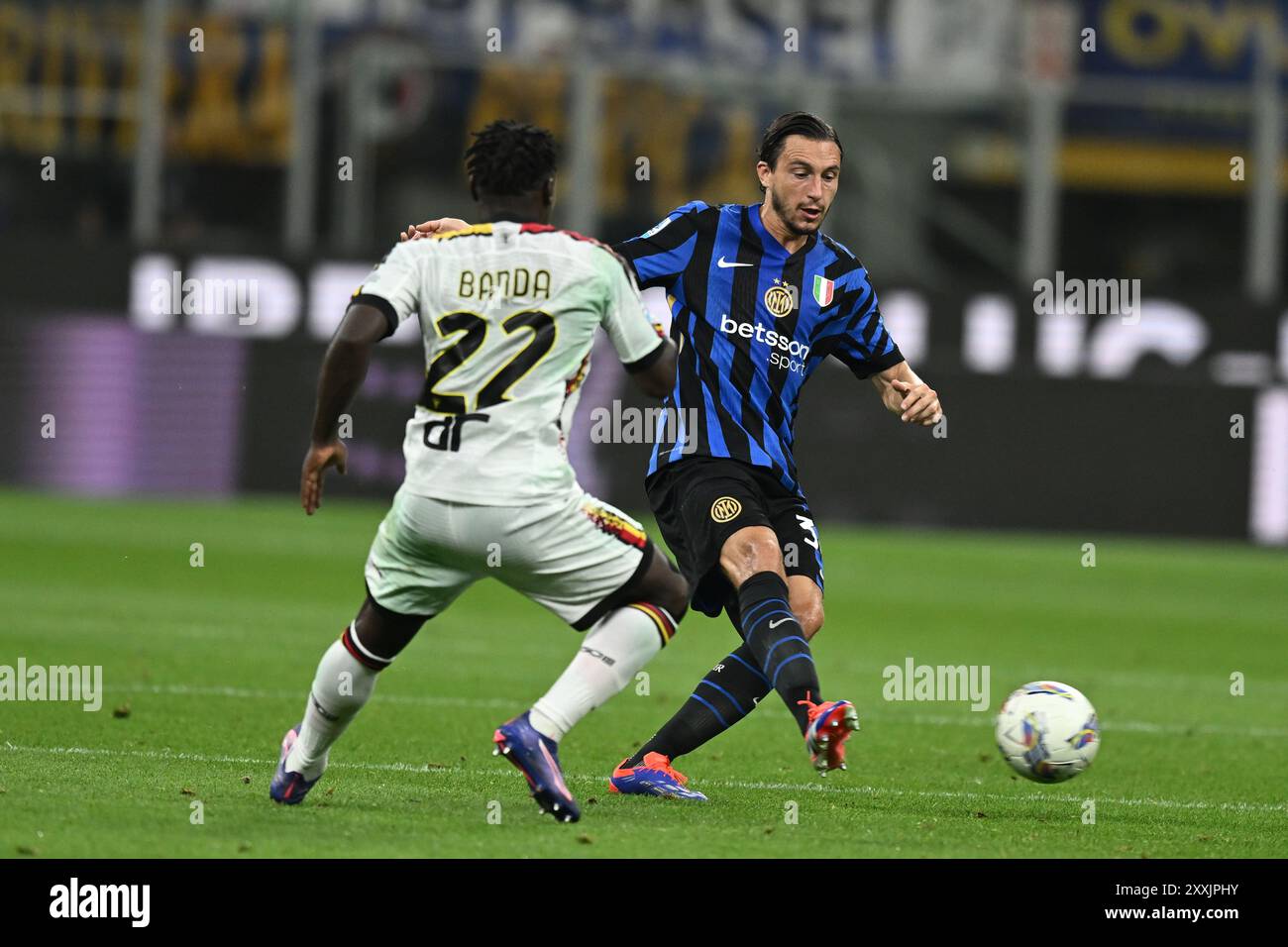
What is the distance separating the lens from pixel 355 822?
19.3ft

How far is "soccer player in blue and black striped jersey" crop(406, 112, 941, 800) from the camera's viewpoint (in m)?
6.65

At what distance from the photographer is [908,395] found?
6797 millimetres

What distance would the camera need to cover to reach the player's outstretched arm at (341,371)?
5469mm

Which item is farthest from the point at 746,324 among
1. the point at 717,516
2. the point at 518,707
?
the point at 518,707

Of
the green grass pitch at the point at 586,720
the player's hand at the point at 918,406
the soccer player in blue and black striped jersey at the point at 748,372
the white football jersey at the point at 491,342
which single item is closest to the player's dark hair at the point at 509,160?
the white football jersey at the point at 491,342

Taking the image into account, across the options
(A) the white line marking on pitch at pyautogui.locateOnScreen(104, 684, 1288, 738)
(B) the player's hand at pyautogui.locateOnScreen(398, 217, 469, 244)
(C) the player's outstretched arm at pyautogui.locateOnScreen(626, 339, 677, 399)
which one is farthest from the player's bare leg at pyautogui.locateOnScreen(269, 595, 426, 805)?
(A) the white line marking on pitch at pyautogui.locateOnScreen(104, 684, 1288, 738)

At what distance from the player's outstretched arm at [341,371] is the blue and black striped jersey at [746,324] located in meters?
1.48

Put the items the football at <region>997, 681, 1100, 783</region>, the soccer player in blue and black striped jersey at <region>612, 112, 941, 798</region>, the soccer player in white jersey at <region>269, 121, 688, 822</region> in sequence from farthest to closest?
the football at <region>997, 681, 1100, 783</region> < the soccer player in blue and black striped jersey at <region>612, 112, 941, 798</region> < the soccer player in white jersey at <region>269, 121, 688, 822</region>

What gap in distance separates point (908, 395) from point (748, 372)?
1.71 feet

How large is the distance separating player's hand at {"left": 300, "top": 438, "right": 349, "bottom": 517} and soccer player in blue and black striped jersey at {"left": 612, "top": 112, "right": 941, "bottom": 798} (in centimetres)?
141

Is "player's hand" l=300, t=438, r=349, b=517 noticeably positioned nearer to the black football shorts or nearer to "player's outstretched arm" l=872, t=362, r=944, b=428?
the black football shorts

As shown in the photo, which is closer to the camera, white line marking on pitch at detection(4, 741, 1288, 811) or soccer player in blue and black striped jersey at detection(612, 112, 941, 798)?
soccer player in blue and black striped jersey at detection(612, 112, 941, 798)

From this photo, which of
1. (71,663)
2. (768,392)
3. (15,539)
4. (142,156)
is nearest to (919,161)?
(142,156)

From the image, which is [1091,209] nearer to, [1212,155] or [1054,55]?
[1212,155]
